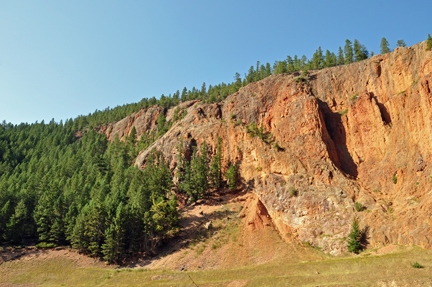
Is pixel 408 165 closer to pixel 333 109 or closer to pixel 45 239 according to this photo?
pixel 333 109

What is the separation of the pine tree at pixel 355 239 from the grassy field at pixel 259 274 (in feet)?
5.73

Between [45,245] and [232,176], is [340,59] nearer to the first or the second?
[232,176]

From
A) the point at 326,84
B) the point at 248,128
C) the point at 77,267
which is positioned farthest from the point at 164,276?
the point at 326,84

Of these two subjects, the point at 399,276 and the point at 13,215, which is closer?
the point at 399,276

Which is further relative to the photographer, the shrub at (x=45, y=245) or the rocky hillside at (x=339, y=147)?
the shrub at (x=45, y=245)

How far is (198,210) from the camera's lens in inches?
2505

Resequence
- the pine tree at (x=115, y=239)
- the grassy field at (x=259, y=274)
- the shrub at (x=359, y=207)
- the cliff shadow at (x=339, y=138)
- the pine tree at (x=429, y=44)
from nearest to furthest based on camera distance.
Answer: the grassy field at (x=259, y=274)
the shrub at (x=359, y=207)
the pine tree at (x=115, y=239)
the pine tree at (x=429, y=44)
the cliff shadow at (x=339, y=138)

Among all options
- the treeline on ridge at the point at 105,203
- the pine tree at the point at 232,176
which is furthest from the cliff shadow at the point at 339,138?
the treeline on ridge at the point at 105,203

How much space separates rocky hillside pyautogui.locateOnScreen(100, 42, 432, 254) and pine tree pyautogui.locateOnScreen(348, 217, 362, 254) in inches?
62.3

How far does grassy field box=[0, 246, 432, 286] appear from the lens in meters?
32.1

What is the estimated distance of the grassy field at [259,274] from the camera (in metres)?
32.1

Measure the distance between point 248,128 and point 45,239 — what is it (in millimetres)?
58015

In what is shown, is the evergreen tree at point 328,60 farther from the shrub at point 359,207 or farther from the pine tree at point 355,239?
the pine tree at point 355,239

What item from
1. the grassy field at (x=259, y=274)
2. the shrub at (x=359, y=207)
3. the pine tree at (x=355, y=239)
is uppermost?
the shrub at (x=359, y=207)
